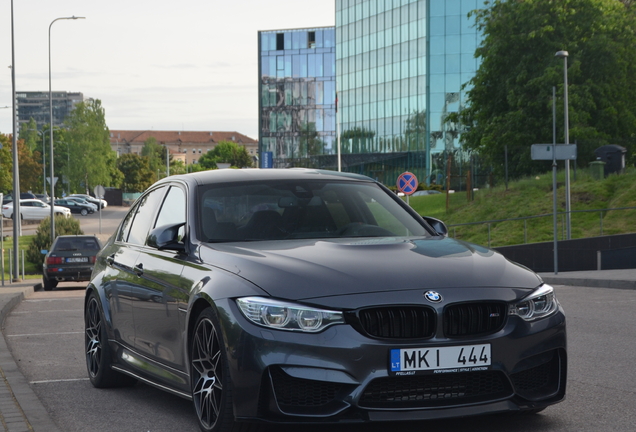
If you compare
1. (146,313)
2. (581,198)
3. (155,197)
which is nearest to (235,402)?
(146,313)

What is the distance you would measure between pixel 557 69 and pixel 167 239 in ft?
118

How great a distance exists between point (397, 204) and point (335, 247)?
1.32m

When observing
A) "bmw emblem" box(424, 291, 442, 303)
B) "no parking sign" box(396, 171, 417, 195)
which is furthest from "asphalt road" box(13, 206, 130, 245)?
"bmw emblem" box(424, 291, 442, 303)

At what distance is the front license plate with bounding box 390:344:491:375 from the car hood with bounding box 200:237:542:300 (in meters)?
0.32

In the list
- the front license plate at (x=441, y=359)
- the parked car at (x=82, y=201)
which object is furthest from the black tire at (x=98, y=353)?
the parked car at (x=82, y=201)

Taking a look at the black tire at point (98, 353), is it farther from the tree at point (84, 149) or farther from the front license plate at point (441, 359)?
the tree at point (84, 149)

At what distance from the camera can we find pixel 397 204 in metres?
6.68

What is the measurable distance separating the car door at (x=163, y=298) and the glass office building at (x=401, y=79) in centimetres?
5768

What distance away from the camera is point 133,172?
147 meters

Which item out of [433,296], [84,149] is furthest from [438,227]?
[84,149]

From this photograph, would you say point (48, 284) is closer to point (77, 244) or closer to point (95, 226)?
point (77, 244)

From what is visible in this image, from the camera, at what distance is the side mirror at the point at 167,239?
5949 millimetres

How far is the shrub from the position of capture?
4050cm

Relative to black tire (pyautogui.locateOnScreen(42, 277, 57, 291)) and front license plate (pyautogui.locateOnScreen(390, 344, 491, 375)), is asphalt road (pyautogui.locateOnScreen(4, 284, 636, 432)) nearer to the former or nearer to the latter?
front license plate (pyautogui.locateOnScreen(390, 344, 491, 375))
